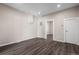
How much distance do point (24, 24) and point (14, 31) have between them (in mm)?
1076

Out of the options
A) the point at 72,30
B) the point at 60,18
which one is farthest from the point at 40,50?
the point at 60,18

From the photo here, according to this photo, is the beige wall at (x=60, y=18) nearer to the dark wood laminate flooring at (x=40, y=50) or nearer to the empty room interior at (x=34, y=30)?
the empty room interior at (x=34, y=30)

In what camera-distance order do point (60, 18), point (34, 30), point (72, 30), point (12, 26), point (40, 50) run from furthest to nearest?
point (34, 30), point (60, 18), point (12, 26), point (72, 30), point (40, 50)

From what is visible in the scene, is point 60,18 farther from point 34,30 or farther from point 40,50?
point 40,50

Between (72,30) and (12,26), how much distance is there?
3510mm

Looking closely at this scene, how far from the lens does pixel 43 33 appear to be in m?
7.08

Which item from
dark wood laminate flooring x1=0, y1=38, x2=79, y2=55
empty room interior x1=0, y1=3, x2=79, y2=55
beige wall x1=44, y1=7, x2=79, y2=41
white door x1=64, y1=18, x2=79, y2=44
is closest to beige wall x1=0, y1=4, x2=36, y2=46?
empty room interior x1=0, y1=3, x2=79, y2=55

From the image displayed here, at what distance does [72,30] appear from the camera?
486cm

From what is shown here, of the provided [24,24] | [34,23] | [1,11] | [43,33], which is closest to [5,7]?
[1,11]

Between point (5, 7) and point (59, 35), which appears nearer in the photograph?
point (5, 7)

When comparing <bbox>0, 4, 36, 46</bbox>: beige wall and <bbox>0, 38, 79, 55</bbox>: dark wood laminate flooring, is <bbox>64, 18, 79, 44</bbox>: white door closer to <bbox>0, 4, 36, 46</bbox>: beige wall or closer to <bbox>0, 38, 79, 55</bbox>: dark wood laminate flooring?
<bbox>0, 38, 79, 55</bbox>: dark wood laminate flooring
